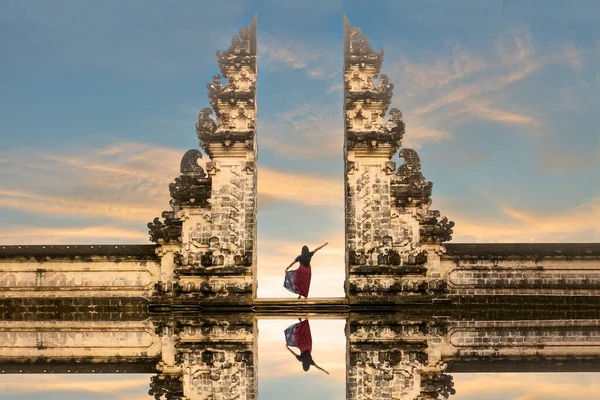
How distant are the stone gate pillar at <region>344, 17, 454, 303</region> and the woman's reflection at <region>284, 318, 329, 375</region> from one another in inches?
109

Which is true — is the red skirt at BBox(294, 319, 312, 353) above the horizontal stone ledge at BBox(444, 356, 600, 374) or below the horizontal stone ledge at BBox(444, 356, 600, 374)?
above

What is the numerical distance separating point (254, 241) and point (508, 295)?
7035mm

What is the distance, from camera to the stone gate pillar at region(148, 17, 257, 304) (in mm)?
18094

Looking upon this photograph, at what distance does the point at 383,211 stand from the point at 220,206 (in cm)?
443

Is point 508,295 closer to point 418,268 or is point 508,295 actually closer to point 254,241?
point 418,268

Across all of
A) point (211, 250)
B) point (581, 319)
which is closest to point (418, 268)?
point (581, 319)

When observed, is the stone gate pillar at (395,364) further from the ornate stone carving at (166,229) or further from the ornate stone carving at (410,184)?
the ornate stone carving at (166,229)

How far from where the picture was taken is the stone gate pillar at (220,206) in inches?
712

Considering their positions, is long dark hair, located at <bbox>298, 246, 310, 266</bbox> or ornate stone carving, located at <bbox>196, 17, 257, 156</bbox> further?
ornate stone carving, located at <bbox>196, 17, 257, 156</bbox>

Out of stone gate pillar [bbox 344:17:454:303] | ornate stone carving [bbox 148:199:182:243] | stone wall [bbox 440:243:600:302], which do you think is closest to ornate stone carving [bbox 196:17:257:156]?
ornate stone carving [bbox 148:199:182:243]

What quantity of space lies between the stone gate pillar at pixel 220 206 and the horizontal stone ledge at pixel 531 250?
621 cm

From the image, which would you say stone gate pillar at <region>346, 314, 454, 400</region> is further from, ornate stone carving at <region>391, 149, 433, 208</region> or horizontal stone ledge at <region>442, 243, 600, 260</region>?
ornate stone carving at <region>391, 149, 433, 208</region>

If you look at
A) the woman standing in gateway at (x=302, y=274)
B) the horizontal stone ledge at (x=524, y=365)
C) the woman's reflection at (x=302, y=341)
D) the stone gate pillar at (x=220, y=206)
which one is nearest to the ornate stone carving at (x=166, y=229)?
the stone gate pillar at (x=220, y=206)

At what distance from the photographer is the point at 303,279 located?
59.4 ft
